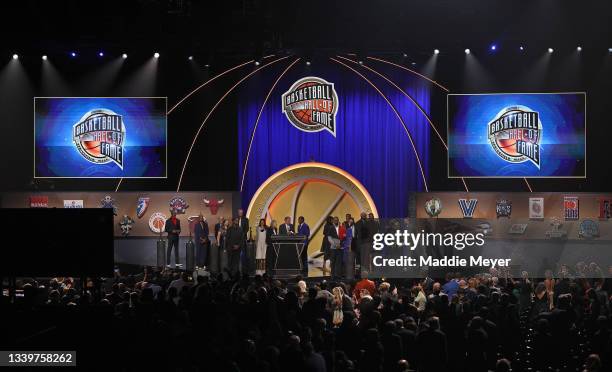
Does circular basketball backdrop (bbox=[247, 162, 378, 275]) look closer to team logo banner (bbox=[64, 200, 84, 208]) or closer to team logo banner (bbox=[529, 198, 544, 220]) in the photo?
team logo banner (bbox=[529, 198, 544, 220])


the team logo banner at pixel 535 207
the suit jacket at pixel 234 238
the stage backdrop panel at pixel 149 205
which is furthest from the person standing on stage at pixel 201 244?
the team logo banner at pixel 535 207

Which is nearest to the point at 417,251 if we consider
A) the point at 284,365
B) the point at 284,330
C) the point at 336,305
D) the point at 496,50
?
the point at 336,305

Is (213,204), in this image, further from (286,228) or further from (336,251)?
(336,251)

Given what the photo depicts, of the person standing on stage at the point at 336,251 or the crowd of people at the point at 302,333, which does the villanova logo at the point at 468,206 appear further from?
the crowd of people at the point at 302,333

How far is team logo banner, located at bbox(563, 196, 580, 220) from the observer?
28422 mm

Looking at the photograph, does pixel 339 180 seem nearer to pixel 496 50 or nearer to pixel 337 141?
pixel 337 141

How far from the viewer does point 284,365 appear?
423 inches

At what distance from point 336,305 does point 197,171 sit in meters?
13.9

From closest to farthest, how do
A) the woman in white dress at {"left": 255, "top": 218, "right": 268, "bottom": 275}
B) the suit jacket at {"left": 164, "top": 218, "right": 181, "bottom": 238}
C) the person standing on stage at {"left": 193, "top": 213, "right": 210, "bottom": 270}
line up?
the woman in white dress at {"left": 255, "top": 218, "right": 268, "bottom": 275} → the person standing on stage at {"left": 193, "top": 213, "right": 210, "bottom": 270} → the suit jacket at {"left": 164, "top": 218, "right": 181, "bottom": 238}

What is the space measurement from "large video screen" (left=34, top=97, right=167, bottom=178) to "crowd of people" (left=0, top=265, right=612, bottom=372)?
43.8ft

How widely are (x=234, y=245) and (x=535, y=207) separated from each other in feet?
31.1

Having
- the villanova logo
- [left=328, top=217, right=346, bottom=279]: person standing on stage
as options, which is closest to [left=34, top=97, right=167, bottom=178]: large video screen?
[left=328, top=217, right=346, bottom=279]: person standing on stage

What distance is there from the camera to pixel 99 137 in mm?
30203

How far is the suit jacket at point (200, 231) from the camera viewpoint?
2747 cm
